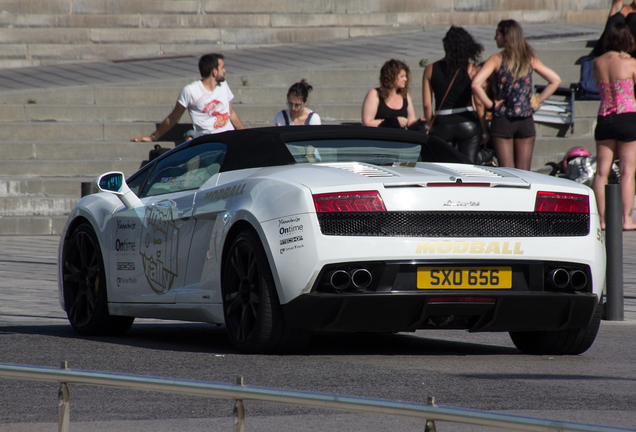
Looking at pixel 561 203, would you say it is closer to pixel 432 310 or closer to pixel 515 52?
pixel 432 310

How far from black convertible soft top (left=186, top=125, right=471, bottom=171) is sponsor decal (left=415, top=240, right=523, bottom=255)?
1112 millimetres

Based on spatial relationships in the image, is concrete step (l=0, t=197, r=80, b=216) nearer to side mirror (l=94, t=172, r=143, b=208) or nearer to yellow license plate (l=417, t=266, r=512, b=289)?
side mirror (l=94, t=172, r=143, b=208)

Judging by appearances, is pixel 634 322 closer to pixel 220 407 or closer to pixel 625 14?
pixel 220 407

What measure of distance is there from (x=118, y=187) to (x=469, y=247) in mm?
2502

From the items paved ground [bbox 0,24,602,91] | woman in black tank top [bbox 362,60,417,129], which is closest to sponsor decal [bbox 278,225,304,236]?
woman in black tank top [bbox 362,60,417,129]

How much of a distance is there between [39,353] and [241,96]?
11359 millimetres

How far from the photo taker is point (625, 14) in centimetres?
1591

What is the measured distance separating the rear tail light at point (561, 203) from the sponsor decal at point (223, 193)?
1513 millimetres

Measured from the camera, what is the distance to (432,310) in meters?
5.47

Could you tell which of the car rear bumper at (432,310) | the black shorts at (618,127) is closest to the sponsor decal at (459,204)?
the car rear bumper at (432,310)

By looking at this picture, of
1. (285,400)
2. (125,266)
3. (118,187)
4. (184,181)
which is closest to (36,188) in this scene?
(118,187)

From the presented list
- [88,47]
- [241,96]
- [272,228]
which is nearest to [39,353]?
[272,228]

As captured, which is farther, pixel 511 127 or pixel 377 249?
pixel 511 127

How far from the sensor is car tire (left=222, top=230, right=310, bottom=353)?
5.61m
